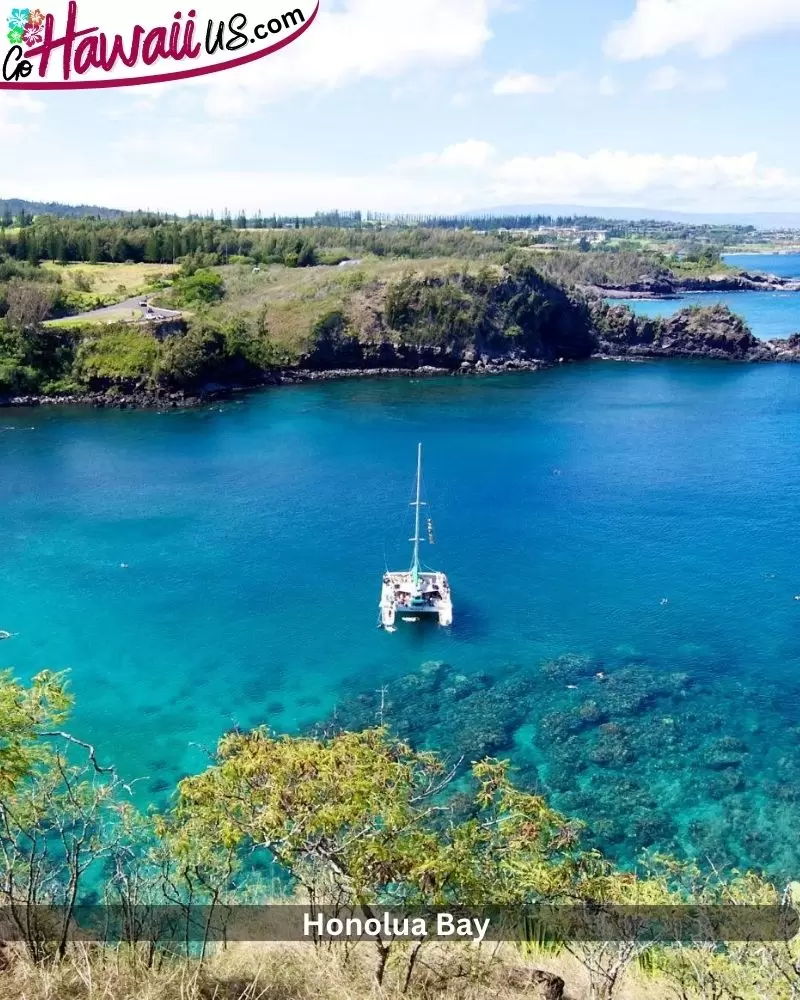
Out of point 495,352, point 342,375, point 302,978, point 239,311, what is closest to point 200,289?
point 239,311

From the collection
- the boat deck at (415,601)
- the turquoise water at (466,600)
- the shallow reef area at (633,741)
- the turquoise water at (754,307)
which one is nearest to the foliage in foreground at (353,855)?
the shallow reef area at (633,741)

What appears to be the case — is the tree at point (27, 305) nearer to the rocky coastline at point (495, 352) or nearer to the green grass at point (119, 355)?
the green grass at point (119, 355)

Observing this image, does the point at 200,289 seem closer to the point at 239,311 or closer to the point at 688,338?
the point at 239,311

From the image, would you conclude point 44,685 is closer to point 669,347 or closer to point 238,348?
point 238,348

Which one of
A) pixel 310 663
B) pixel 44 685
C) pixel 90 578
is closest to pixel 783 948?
pixel 44 685

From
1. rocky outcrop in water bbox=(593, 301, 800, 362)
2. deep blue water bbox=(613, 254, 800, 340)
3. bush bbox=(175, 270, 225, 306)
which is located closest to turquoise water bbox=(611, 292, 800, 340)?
deep blue water bbox=(613, 254, 800, 340)

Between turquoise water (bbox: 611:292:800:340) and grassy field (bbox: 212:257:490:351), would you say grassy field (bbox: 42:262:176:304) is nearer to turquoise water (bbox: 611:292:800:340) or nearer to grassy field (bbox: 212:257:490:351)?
grassy field (bbox: 212:257:490:351)
